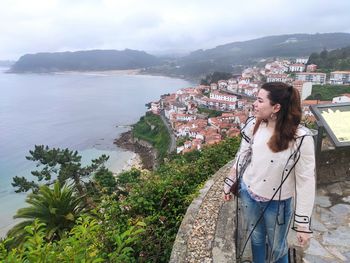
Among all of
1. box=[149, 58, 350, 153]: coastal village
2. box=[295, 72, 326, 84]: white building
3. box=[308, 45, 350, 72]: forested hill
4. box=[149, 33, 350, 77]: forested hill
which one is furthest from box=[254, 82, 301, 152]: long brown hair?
box=[149, 33, 350, 77]: forested hill

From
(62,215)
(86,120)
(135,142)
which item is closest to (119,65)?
(86,120)

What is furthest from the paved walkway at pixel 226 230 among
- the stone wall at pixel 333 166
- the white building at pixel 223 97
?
the white building at pixel 223 97

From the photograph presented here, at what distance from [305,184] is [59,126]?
45.3m

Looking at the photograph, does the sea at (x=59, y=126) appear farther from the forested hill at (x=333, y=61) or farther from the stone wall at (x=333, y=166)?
the forested hill at (x=333, y=61)

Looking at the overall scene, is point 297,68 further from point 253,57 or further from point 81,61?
point 81,61

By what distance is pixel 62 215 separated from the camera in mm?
5797

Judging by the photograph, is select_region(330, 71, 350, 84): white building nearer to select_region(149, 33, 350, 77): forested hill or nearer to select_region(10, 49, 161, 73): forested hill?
select_region(149, 33, 350, 77): forested hill

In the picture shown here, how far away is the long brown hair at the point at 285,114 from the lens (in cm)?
184

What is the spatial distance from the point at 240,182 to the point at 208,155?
114 inches

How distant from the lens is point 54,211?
566 centimetres

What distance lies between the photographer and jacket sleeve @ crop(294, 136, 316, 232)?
1.82 meters

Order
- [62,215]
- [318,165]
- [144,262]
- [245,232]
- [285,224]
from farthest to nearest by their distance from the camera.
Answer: [62,215] → [318,165] → [144,262] → [245,232] → [285,224]

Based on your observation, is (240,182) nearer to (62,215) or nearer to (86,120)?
(62,215)

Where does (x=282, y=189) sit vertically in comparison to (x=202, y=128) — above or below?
above
